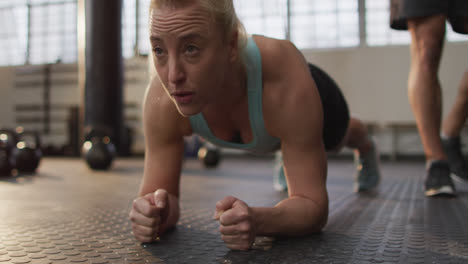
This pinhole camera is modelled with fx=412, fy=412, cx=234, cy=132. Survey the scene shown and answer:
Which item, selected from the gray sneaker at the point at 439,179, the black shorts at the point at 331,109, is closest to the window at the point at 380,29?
the gray sneaker at the point at 439,179

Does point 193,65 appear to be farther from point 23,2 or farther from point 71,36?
point 23,2

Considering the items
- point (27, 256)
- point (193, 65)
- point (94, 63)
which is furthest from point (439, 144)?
point (94, 63)

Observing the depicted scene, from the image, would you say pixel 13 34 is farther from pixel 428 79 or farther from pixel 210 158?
pixel 428 79

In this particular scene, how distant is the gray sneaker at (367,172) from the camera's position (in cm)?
156

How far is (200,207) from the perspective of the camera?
1206 mm

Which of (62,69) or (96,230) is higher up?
(62,69)

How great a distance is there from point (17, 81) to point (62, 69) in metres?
0.94

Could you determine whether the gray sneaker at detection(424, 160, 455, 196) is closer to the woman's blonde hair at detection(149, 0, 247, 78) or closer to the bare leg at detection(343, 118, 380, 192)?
the bare leg at detection(343, 118, 380, 192)

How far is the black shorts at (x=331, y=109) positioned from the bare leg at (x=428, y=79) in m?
0.40

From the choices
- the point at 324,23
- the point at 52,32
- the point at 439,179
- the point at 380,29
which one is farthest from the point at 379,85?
the point at 52,32

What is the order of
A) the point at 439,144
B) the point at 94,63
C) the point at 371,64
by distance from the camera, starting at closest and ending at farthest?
the point at 439,144 → the point at 94,63 → the point at 371,64

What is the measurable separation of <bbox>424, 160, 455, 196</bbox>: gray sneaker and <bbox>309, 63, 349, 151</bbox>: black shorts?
0.39m

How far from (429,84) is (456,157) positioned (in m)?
0.40

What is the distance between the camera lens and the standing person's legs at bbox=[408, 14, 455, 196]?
1373 mm
